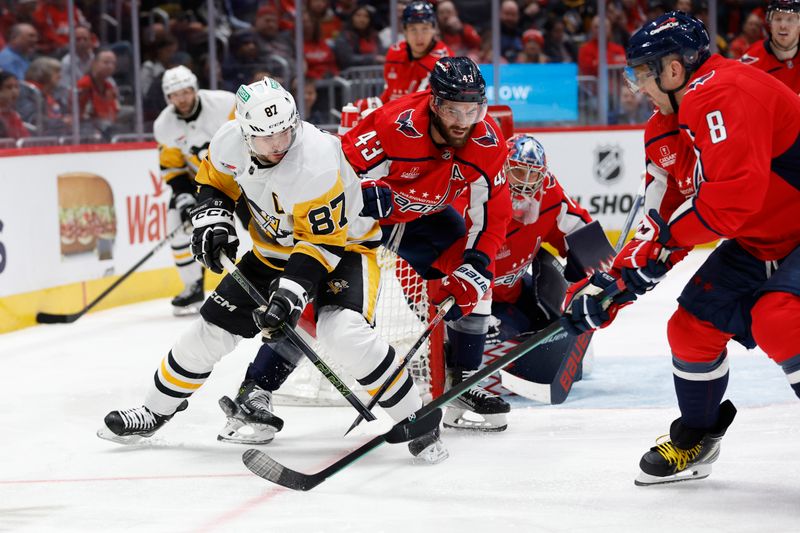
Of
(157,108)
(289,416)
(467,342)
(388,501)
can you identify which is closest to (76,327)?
(157,108)

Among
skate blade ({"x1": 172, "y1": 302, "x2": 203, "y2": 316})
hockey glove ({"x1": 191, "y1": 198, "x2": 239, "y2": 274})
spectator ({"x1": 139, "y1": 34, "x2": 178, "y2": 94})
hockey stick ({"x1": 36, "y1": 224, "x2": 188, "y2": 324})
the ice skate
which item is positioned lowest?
skate blade ({"x1": 172, "y1": 302, "x2": 203, "y2": 316})

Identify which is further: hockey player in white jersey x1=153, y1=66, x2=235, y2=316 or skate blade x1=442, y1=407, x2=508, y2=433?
hockey player in white jersey x1=153, y1=66, x2=235, y2=316

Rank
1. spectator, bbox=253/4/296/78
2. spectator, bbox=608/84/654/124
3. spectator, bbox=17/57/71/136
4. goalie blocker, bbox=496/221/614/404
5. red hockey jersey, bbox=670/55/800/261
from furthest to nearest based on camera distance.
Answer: spectator, bbox=608/84/654/124, spectator, bbox=253/4/296/78, spectator, bbox=17/57/71/136, goalie blocker, bbox=496/221/614/404, red hockey jersey, bbox=670/55/800/261

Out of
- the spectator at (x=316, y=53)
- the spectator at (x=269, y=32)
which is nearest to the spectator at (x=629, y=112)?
the spectator at (x=316, y=53)

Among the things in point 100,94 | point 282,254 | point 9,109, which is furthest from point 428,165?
point 100,94

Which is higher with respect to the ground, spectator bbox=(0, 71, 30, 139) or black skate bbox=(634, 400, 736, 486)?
spectator bbox=(0, 71, 30, 139)

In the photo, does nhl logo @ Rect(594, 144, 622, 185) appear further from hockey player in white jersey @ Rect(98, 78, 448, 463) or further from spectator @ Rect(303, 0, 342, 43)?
hockey player in white jersey @ Rect(98, 78, 448, 463)

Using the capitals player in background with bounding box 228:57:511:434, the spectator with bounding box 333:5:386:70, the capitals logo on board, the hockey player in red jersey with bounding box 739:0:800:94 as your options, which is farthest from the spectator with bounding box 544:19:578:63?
the capitals logo on board

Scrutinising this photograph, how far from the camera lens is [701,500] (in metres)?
2.56

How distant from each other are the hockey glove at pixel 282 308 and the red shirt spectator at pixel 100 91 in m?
3.82

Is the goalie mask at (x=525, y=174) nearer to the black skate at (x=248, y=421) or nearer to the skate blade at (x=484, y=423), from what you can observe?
the skate blade at (x=484, y=423)

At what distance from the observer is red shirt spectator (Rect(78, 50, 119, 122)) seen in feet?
20.3

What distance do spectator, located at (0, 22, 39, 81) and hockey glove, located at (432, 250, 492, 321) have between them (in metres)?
3.70

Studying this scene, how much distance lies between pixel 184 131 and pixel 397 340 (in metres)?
2.08
